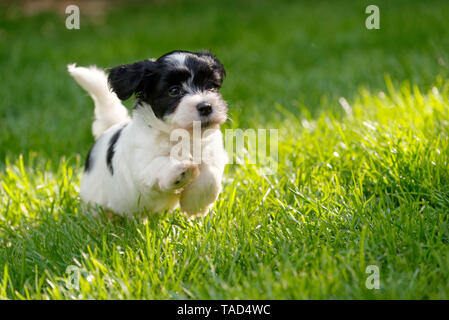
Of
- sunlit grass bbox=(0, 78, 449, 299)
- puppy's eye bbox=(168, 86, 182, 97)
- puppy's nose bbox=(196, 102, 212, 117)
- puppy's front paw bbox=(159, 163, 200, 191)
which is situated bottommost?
sunlit grass bbox=(0, 78, 449, 299)

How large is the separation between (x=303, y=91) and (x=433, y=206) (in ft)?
9.12

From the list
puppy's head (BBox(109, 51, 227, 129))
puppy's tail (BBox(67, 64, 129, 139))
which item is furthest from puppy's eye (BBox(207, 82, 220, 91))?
puppy's tail (BBox(67, 64, 129, 139))

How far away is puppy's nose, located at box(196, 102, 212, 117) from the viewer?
97.1 inches

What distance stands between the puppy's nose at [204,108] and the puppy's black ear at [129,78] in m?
0.39

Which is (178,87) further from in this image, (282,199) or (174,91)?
(282,199)

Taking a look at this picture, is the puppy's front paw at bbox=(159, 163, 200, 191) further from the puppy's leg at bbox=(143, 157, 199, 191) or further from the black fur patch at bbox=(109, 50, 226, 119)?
the black fur patch at bbox=(109, 50, 226, 119)

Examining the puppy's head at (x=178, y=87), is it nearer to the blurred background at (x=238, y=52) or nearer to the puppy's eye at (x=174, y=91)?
the puppy's eye at (x=174, y=91)

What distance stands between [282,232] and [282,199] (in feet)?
1.46

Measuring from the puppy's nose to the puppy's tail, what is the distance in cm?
94

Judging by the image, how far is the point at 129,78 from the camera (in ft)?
A: 8.83

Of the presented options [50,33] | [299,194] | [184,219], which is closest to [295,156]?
[299,194]

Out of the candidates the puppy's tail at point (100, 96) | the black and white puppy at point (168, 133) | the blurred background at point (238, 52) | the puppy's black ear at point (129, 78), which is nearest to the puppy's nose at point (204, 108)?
the black and white puppy at point (168, 133)

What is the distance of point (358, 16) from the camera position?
738 centimetres

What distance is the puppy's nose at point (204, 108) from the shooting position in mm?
2467
